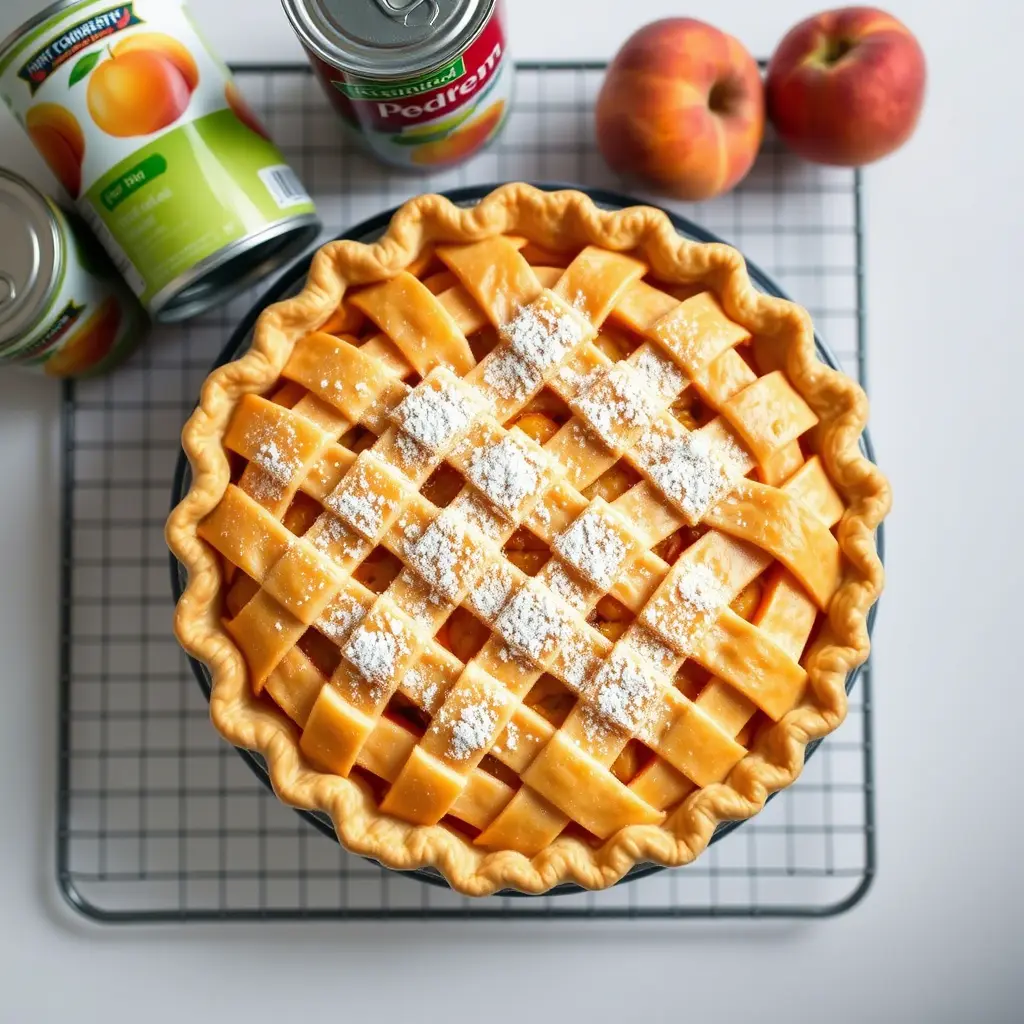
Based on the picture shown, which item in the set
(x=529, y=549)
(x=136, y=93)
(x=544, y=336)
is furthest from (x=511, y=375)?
(x=136, y=93)

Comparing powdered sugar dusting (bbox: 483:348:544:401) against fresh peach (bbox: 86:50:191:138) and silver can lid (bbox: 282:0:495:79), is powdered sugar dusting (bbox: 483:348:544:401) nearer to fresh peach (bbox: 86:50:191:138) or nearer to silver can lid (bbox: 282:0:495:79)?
silver can lid (bbox: 282:0:495:79)

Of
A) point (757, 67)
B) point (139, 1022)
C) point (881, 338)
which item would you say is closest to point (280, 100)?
point (757, 67)

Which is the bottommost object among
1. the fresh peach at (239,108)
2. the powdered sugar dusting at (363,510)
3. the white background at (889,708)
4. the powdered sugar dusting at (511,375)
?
the white background at (889,708)

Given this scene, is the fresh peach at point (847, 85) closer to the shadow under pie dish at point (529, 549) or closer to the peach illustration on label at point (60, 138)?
the shadow under pie dish at point (529, 549)

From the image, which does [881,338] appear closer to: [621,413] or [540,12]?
[621,413]

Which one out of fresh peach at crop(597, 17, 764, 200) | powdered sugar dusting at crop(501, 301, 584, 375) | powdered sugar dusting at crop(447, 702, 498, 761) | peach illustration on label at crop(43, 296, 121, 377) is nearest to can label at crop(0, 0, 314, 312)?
peach illustration on label at crop(43, 296, 121, 377)

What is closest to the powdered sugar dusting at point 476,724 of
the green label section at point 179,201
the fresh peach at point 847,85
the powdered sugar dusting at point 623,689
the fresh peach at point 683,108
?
the powdered sugar dusting at point 623,689

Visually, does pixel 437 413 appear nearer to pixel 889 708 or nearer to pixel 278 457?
pixel 278 457
